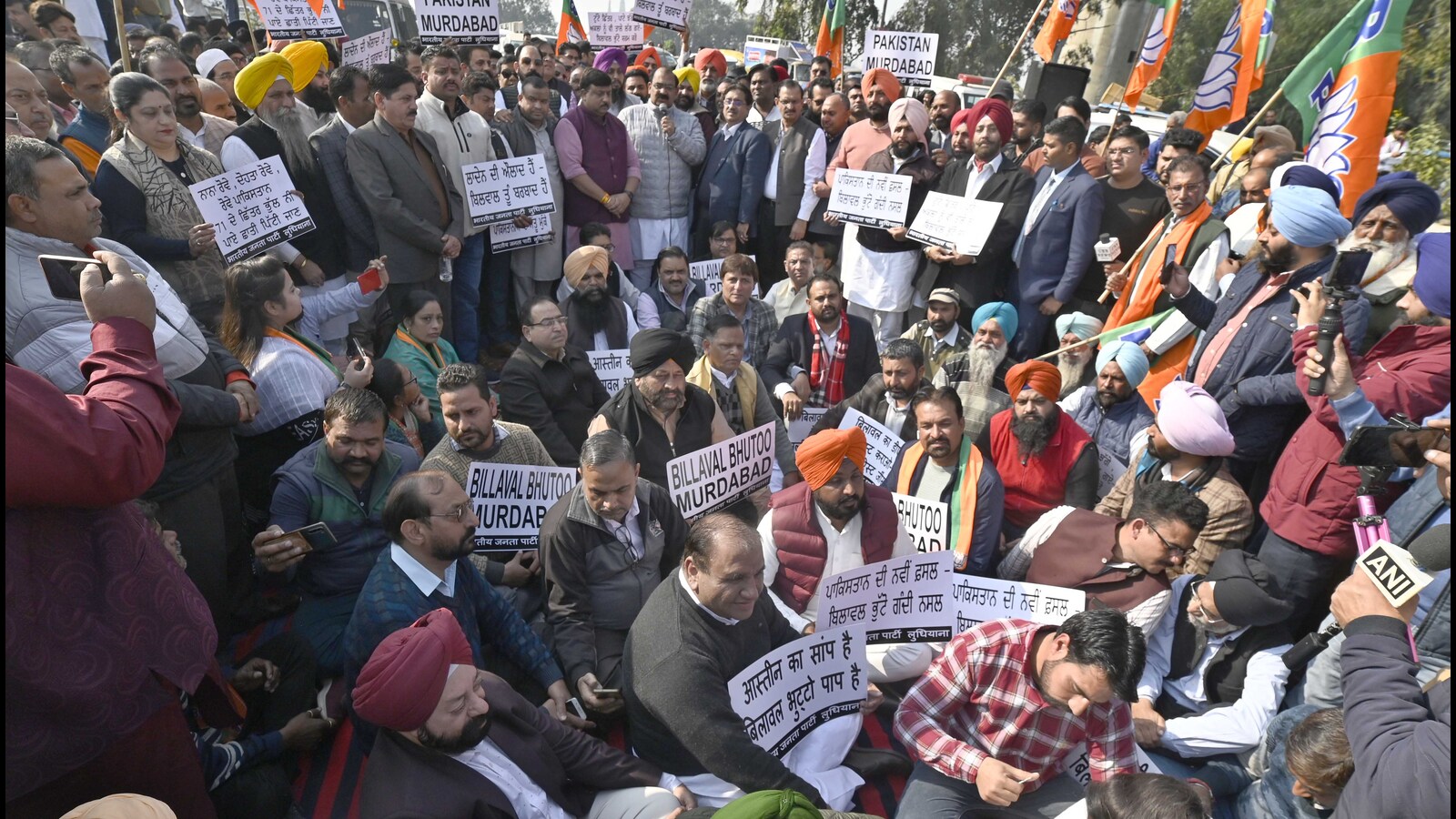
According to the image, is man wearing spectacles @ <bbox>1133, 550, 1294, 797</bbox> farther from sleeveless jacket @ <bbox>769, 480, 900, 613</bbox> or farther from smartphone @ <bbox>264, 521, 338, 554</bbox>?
smartphone @ <bbox>264, 521, 338, 554</bbox>

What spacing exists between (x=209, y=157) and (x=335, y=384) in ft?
5.93

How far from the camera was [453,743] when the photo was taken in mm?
2613

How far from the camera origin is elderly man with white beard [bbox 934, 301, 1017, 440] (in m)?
5.36

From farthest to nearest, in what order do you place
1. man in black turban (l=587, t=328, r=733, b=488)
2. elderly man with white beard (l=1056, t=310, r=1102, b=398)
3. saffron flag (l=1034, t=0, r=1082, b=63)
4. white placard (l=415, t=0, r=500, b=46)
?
saffron flag (l=1034, t=0, r=1082, b=63) < white placard (l=415, t=0, r=500, b=46) < elderly man with white beard (l=1056, t=310, r=1102, b=398) < man in black turban (l=587, t=328, r=733, b=488)

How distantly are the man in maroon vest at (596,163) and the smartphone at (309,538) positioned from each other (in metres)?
4.37

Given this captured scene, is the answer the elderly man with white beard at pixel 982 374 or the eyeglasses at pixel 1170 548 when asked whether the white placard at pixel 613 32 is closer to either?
the elderly man with white beard at pixel 982 374

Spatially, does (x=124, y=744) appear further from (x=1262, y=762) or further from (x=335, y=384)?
(x=1262, y=762)

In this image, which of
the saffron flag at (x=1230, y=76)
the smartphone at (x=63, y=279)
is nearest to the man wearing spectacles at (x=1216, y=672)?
the smartphone at (x=63, y=279)

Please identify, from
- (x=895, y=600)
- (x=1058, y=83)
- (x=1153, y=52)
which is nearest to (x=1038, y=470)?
(x=895, y=600)

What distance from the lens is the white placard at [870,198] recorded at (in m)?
7.11

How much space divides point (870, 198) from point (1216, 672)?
4555 mm

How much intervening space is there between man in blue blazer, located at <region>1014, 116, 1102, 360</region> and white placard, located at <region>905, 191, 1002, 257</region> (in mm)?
320

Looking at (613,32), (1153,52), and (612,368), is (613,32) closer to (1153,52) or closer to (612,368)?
(612,368)

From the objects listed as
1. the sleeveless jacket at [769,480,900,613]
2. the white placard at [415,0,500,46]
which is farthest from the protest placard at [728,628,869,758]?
the white placard at [415,0,500,46]
